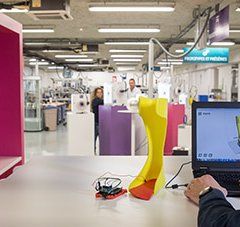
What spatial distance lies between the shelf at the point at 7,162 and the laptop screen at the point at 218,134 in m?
1.45

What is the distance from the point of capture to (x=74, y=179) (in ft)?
5.56

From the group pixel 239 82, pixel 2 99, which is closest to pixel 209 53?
pixel 239 82

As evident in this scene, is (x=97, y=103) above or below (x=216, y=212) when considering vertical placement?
above

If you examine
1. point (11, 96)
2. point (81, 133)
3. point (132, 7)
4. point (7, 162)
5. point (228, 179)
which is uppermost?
point (132, 7)

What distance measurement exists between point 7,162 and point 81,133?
12.5 ft

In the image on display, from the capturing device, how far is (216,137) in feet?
5.37

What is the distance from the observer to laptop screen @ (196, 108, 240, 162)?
5.33 ft

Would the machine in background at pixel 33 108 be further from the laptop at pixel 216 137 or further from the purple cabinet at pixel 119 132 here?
the laptop at pixel 216 137

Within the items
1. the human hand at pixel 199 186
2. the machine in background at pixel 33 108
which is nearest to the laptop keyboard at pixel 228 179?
the human hand at pixel 199 186

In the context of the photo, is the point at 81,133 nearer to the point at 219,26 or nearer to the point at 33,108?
the point at 219,26

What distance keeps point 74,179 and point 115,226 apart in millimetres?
606

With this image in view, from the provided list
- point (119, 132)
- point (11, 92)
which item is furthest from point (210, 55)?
point (11, 92)

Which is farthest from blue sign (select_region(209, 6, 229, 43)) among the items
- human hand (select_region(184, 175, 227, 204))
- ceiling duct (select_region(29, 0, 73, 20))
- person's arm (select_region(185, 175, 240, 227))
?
person's arm (select_region(185, 175, 240, 227))

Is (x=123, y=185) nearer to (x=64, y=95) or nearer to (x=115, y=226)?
(x=115, y=226)
